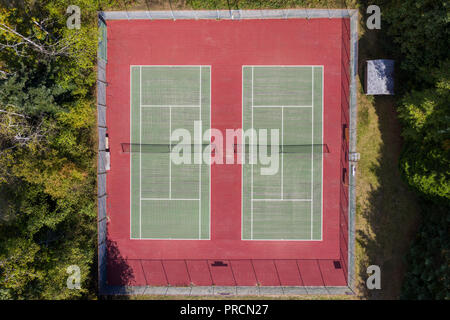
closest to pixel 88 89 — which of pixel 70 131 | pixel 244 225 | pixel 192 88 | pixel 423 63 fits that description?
pixel 70 131

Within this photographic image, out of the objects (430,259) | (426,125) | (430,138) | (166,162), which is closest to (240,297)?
(166,162)

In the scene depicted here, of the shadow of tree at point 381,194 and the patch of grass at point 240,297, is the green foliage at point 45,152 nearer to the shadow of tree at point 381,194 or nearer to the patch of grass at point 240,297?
the patch of grass at point 240,297

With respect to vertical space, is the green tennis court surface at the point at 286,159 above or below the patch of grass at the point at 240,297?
above

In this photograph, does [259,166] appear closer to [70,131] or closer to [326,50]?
[326,50]

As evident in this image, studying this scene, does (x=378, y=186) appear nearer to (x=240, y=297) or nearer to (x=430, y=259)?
(x=430, y=259)

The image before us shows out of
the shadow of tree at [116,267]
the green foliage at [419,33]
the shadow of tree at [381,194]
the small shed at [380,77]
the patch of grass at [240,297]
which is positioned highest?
the green foliage at [419,33]

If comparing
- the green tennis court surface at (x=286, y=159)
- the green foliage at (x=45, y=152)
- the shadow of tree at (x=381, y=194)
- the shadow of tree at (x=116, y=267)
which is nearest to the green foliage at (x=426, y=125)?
the shadow of tree at (x=381, y=194)
